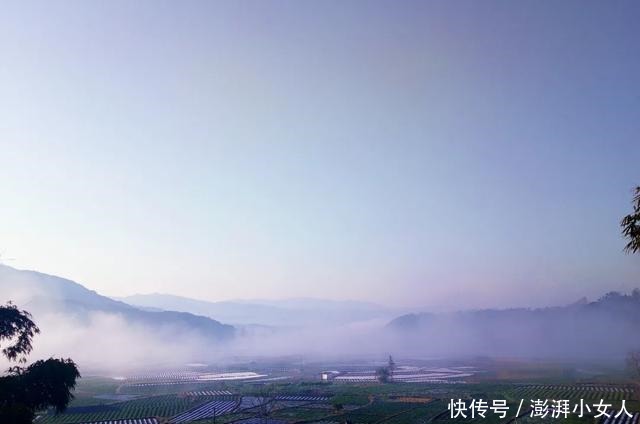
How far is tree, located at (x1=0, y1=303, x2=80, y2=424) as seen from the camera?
3685 centimetres

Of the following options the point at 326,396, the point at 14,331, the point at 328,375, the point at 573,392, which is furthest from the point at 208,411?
the point at 573,392

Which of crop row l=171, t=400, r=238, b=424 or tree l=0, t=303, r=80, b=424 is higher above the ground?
tree l=0, t=303, r=80, b=424

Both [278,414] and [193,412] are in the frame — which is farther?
[193,412]

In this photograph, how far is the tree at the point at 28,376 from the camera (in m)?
36.8

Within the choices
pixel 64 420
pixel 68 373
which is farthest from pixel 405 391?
pixel 68 373

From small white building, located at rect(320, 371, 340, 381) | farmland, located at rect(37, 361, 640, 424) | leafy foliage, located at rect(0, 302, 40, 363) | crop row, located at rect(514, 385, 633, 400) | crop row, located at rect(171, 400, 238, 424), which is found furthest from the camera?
small white building, located at rect(320, 371, 340, 381)

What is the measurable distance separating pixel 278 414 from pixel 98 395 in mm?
54982

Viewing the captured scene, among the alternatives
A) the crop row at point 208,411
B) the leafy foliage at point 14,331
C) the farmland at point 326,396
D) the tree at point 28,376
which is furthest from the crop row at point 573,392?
the leafy foliage at point 14,331

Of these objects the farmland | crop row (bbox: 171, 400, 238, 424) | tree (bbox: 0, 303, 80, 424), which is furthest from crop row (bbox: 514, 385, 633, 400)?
tree (bbox: 0, 303, 80, 424)

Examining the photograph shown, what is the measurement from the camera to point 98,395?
10950 centimetres

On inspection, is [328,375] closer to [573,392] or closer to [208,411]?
[208,411]

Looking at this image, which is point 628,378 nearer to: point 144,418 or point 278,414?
point 278,414

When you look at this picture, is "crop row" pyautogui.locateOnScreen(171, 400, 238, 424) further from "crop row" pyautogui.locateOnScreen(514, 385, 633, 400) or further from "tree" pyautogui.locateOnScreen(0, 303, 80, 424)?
"crop row" pyautogui.locateOnScreen(514, 385, 633, 400)

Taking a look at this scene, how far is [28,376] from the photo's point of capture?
126 ft
